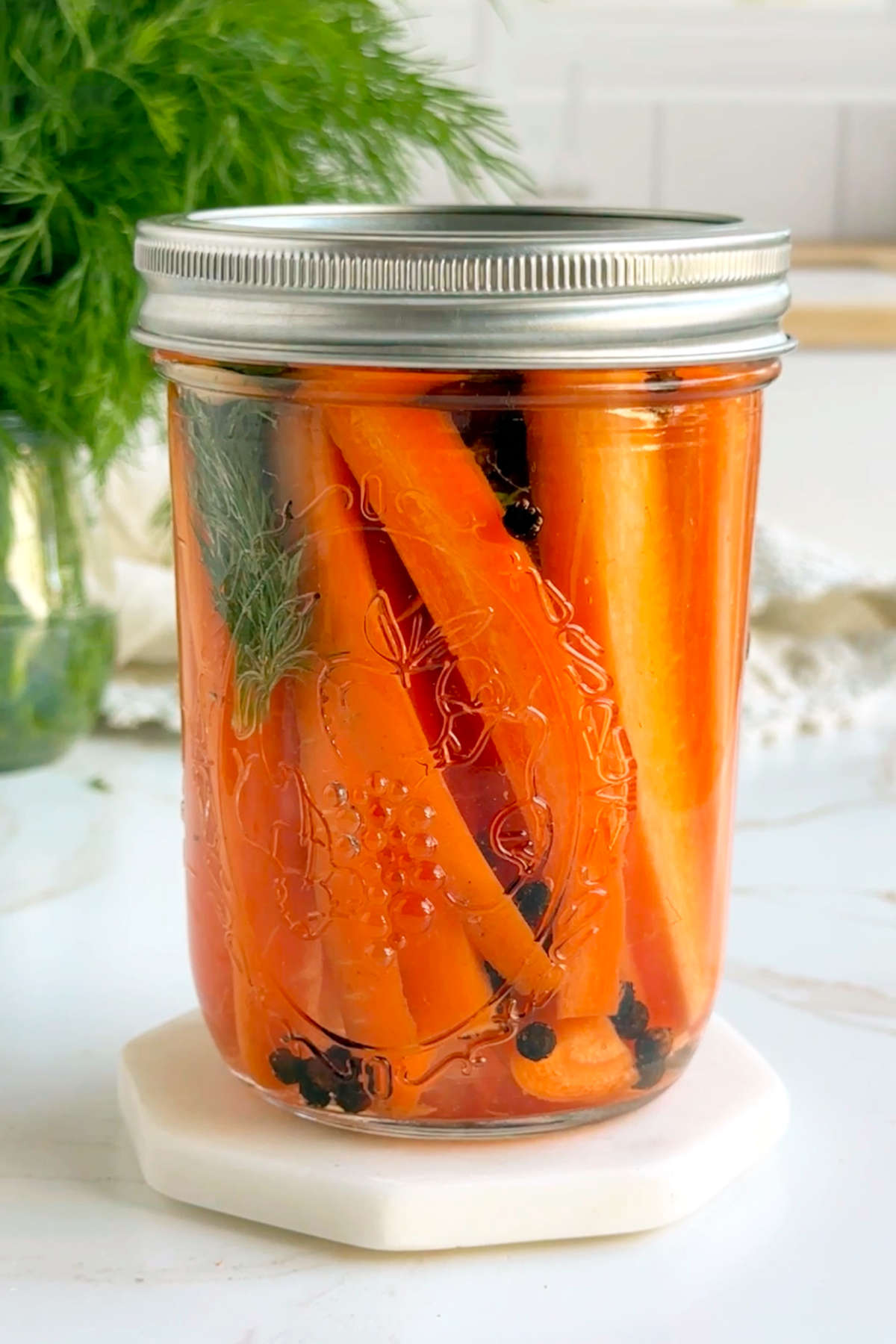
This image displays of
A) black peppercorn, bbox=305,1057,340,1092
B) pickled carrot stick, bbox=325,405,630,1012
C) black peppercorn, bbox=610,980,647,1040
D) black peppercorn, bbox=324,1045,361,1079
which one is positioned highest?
pickled carrot stick, bbox=325,405,630,1012

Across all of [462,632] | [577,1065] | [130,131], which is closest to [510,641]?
[462,632]

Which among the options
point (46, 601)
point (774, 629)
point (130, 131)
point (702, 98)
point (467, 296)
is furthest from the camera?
point (702, 98)

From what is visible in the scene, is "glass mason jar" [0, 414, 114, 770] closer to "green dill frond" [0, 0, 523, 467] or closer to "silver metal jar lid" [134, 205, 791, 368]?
"green dill frond" [0, 0, 523, 467]

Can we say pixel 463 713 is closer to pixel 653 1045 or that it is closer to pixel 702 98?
pixel 653 1045

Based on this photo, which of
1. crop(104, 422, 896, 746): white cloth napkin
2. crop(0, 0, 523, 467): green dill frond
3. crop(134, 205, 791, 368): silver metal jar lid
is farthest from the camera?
crop(104, 422, 896, 746): white cloth napkin

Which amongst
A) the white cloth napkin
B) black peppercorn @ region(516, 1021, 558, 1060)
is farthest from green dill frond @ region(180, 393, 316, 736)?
the white cloth napkin

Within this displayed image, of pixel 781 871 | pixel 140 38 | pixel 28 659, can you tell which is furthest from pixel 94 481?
pixel 781 871

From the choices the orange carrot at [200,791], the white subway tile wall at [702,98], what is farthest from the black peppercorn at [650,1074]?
the white subway tile wall at [702,98]
